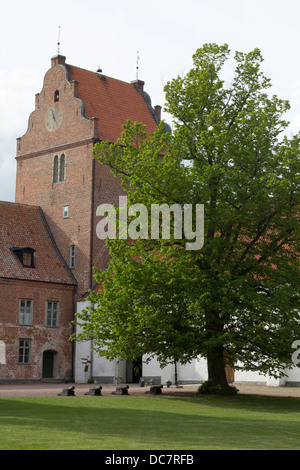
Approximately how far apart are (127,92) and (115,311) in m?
29.0

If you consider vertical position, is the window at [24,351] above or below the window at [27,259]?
below

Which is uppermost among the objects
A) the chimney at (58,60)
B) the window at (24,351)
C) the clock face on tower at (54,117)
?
the chimney at (58,60)

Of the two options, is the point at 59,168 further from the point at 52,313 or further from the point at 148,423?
the point at 148,423

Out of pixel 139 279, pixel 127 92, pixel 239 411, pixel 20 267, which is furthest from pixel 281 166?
pixel 127 92

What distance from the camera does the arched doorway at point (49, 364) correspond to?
44.9 metres

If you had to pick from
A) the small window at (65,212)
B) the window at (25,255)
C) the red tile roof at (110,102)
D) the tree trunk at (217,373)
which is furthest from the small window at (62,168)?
the tree trunk at (217,373)

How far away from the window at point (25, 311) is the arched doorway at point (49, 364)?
7.99 ft

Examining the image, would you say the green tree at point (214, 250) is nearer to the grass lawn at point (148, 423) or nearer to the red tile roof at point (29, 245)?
the grass lawn at point (148, 423)

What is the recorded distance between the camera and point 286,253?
92.1 feet

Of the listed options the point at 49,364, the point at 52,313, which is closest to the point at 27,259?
the point at 52,313

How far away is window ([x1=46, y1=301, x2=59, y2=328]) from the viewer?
45312mm

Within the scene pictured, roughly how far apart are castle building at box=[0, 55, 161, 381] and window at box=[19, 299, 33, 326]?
A: 2.4 inches

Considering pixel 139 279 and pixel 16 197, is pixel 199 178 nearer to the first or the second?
pixel 139 279

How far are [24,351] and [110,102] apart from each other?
717 inches
